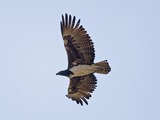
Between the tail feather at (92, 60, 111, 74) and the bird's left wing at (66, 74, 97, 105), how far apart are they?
1044 millimetres

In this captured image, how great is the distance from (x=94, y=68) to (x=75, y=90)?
5.12 ft

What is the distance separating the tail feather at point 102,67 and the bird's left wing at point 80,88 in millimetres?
1044

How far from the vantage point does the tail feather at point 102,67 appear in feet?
79.1

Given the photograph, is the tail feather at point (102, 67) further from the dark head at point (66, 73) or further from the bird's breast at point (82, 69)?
the dark head at point (66, 73)

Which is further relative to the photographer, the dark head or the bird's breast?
the dark head

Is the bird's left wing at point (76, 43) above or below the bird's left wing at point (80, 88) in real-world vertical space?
above

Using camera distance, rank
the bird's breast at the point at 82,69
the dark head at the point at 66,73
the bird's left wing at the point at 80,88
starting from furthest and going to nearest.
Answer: the bird's left wing at the point at 80,88
the dark head at the point at 66,73
the bird's breast at the point at 82,69

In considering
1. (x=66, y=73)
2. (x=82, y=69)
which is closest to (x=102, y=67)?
(x=82, y=69)

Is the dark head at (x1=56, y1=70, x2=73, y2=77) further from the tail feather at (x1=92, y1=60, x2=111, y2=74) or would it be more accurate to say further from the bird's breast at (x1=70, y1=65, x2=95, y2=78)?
the tail feather at (x1=92, y1=60, x2=111, y2=74)

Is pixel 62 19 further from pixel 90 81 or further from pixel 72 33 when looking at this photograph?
pixel 90 81

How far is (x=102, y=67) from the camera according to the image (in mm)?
24141

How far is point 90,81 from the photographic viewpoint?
2517 centimetres

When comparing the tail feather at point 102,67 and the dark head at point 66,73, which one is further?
the dark head at point 66,73

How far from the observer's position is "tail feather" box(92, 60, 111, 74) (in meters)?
24.1
